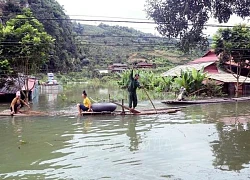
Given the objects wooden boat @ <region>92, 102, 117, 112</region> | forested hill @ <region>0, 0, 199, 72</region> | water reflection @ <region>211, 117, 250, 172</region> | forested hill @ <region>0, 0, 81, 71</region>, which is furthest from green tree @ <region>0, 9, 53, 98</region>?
forested hill @ <region>0, 0, 81, 71</region>

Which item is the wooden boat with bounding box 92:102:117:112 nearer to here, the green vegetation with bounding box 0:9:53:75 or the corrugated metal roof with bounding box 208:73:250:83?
the green vegetation with bounding box 0:9:53:75

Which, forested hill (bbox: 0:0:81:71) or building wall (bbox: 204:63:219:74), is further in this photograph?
forested hill (bbox: 0:0:81:71)

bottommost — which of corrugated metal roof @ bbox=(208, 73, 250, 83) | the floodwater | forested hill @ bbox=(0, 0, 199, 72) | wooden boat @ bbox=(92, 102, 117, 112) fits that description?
the floodwater

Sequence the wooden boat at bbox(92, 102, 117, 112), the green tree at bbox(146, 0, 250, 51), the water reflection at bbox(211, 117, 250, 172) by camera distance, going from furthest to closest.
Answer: the wooden boat at bbox(92, 102, 117, 112)
the water reflection at bbox(211, 117, 250, 172)
the green tree at bbox(146, 0, 250, 51)

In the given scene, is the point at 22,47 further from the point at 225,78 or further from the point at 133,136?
the point at 225,78

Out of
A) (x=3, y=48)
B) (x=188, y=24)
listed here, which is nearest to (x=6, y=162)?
(x=188, y=24)

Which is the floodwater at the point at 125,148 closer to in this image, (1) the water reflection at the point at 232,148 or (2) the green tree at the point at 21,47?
(1) the water reflection at the point at 232,148

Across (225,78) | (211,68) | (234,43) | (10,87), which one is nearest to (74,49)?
(211,68)

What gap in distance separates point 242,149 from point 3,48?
18389mm

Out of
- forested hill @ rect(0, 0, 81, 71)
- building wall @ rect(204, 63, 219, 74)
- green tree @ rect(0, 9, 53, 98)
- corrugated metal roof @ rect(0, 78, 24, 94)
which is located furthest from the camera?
forested hill @ rect(0, 0, 81, 71)

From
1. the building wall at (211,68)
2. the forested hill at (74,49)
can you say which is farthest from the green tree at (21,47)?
the building wall at (211,68)

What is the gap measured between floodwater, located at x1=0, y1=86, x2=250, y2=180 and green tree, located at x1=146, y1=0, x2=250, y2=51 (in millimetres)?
3001

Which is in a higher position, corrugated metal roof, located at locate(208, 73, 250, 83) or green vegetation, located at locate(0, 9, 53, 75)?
green vegetation, located at locate(0, 9, 53, 75)

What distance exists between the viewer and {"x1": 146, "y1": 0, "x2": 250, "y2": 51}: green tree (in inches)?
255
